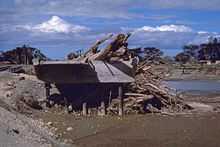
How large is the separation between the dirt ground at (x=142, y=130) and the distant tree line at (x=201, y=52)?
61.3 meters

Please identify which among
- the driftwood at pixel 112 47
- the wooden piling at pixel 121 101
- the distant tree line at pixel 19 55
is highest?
the driftwood at pixel 112 47

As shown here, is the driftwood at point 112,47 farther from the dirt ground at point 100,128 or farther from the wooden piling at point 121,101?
the dirt ground at point 100,128

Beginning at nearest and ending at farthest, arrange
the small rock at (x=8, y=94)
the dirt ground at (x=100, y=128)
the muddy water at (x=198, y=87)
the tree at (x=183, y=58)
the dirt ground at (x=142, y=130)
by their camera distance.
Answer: the dirt ground at (x=100, y=128)
the dirt ground at (x=142, y=130)
the small rock at (x=8, y=94)
the muddy water at (x=198, y=87)
the tree at (x=183, y=58)

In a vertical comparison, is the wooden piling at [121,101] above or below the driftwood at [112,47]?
below

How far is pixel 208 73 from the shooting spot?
68688mm

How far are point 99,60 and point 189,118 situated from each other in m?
4.97

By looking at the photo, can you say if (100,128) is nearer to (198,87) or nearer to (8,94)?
(8,94)

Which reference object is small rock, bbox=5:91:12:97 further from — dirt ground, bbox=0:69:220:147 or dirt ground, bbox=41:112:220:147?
dirt ground, bbox=41:112:220:147

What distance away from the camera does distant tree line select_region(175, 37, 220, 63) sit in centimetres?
8581

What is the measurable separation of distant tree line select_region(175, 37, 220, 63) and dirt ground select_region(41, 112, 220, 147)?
6130cm

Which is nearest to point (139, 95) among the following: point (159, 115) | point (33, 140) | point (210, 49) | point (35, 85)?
point (159, 115)

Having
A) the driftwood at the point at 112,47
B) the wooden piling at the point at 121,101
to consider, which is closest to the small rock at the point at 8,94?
the driftwood at the point at 112,47

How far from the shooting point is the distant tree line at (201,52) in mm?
85812

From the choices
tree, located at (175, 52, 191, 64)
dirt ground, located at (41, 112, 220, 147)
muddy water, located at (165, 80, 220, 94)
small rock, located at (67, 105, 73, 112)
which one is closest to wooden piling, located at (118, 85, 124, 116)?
dirt ground, located at (41, 112, 220, 147)
